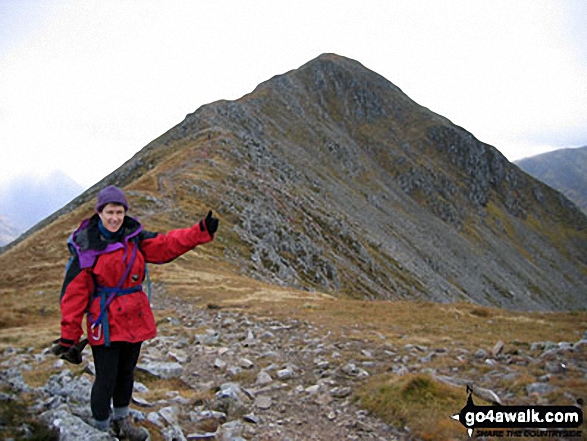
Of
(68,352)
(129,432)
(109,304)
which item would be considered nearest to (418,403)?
(129,432)

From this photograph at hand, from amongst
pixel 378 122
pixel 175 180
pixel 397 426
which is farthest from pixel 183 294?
pixel 378 122

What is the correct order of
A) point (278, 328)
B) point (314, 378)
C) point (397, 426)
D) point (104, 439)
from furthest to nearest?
point (278, 328)
point (314, 378)
point (397, 426)
point (104, 439)

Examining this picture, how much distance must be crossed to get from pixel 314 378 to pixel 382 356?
251 cm

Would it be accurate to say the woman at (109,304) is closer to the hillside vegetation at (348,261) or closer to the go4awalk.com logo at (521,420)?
the hillside vegetation at (348,261)

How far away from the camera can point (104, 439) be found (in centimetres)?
527

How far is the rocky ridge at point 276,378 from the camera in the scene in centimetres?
691

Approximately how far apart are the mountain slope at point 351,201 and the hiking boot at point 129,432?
2514 centimetres

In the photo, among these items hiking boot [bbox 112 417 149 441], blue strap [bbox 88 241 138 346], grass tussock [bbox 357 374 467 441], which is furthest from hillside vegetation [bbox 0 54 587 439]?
blue strap [bbox 88 241 138 346]

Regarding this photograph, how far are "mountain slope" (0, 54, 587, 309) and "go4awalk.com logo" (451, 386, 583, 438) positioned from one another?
26.3m

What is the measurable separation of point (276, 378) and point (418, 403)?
3.62m

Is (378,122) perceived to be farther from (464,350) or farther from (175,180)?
(464,350)

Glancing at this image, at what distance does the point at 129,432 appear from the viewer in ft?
18.7

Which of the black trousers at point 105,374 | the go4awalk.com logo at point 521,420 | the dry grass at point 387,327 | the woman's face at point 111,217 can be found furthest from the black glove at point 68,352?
the go4awalk.com logo at point 521,420

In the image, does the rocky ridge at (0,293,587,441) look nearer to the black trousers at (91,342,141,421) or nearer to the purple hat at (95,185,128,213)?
the black trousers at (91,342,141,421)
